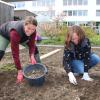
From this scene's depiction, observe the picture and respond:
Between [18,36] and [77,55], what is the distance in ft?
2.96

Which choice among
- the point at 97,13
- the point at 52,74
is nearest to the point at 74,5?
the point at 97,13

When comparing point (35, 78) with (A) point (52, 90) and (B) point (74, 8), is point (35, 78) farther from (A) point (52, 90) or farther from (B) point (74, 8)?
(B) point (74, 8)

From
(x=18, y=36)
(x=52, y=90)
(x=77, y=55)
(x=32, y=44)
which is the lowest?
(x=52, y=90)

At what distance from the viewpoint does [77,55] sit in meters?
5.05

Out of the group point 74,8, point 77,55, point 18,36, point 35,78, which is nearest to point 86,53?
point 77,55

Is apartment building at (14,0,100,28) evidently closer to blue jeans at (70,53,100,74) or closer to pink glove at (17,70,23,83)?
blue jeans at (70,53,100,74)

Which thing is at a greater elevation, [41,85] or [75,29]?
[75,29]

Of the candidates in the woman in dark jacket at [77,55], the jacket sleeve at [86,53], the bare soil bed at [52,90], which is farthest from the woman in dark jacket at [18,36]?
the jacket sleeve at [86,53]

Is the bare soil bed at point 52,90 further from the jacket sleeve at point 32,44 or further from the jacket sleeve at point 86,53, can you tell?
the jacket sleeve at point 32,44

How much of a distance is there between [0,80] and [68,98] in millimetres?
1182

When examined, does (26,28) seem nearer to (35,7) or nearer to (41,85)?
(41,85)

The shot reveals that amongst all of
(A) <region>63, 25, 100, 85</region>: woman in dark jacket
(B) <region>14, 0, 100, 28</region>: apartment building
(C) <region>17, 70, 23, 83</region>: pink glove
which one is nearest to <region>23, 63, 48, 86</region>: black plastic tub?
(C) <region>17, 70, 23, 83</region>: pink glove

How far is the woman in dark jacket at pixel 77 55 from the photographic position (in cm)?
471

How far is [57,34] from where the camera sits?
17.9 meters
